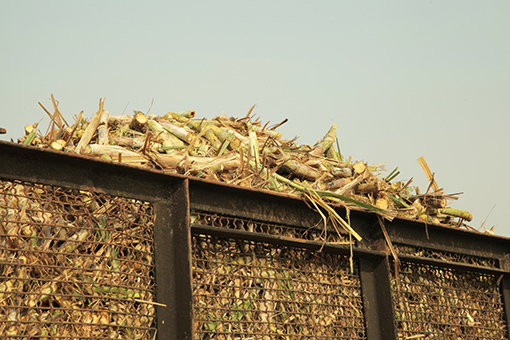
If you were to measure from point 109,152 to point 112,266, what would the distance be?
1734 millimetres

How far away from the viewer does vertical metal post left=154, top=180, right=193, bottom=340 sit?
13.7 ft

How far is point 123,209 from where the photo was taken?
4.27 metres

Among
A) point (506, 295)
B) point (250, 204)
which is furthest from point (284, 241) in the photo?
point (506, 295)

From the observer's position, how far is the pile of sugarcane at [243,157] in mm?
5531

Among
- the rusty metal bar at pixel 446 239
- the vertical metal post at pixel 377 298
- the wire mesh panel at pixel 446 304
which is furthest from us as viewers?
the rusty metal bar at pixel 446 239

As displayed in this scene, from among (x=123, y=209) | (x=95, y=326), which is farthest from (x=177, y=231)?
(x=95, y=326)

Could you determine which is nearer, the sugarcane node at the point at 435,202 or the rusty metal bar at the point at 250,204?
the rusty metal bar at the point at 250,204

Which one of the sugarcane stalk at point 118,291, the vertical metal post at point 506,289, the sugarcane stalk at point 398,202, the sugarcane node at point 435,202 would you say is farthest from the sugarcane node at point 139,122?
the vertical metal post at point 506,289

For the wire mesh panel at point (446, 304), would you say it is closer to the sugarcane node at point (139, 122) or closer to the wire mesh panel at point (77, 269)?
the wire mesh panel at point (77, 269)

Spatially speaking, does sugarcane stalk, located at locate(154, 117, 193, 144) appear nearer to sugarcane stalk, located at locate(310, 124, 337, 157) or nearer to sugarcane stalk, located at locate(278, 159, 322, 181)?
sugarcane stalk, located at locate(278, 159, 322, 181)

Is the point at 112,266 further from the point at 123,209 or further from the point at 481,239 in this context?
the point at 481,239

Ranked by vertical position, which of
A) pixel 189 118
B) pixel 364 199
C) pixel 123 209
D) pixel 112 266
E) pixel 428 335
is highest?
pixel 189 118

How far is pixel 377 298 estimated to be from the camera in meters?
5.59

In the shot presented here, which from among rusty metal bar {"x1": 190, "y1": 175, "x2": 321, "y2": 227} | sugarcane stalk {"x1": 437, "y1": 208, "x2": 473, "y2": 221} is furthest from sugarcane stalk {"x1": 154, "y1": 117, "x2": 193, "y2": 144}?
sugarcane stalk {"x1": 437, "y1": 208, "x2": 473, "y2": 221}
